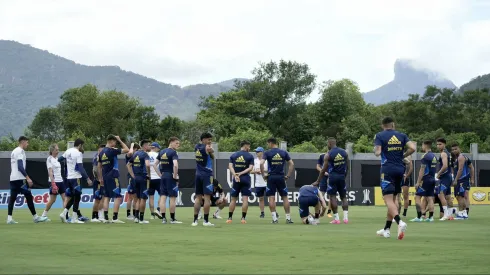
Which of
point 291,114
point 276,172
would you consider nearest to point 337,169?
point 276,172

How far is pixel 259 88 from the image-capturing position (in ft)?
354

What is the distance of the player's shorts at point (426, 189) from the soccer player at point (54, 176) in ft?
31.4

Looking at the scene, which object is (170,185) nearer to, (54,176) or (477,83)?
(54,176)

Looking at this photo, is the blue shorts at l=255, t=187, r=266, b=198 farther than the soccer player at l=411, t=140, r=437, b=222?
Yes

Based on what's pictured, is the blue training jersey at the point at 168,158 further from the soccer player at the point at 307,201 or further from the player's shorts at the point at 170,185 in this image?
the soccer player at the point at 307,201

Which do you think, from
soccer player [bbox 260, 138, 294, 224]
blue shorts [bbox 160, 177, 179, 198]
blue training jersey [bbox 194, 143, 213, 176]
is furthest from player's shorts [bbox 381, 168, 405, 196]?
blue shorts [bbox 160, 177, 179, 198]

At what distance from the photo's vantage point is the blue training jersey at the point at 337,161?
21094 mm

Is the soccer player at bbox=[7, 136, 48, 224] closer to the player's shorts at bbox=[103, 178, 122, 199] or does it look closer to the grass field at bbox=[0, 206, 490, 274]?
the player's shorts at bbox=[103, 178, 122, 199]

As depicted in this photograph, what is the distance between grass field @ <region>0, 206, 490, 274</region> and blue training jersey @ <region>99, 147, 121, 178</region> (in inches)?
127

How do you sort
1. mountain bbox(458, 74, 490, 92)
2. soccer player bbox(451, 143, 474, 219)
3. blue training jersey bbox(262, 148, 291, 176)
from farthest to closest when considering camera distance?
mountain bbox(458, 74, 490, 92)
soccer player bbox(451, 143, 474, 219)
blue training jersey bbox(262, 148, 291, 176)

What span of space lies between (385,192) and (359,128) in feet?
280

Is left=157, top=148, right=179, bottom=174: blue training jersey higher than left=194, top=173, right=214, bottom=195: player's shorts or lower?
higher

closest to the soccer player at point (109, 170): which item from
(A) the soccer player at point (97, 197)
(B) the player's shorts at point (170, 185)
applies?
(A) the soccer player at point (97, 197)

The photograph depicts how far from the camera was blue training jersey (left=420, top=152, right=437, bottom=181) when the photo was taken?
22.7m
